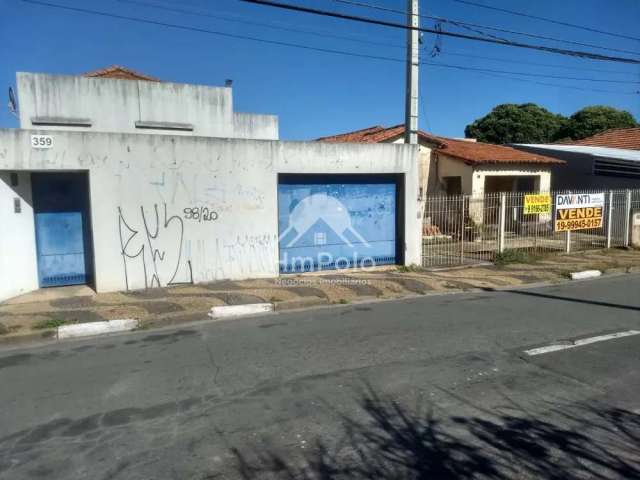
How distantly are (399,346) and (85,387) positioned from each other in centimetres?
350

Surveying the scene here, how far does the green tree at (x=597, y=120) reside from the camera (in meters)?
35.8

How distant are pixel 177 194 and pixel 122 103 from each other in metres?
4.28

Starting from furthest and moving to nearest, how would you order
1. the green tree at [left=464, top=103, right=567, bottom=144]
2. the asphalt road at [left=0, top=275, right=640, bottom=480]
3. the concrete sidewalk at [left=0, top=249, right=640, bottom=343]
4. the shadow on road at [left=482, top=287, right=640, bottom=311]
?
the green tree at [left=464, top=103, right=567, bottom=144] → the shadow on road at [left=482, top=287, right=640, bottom=311] → the concrete sidewalk at [left=0, top=249, right=640, bottom=343] → the asphalt road at [left=0, top=275, right=640, bottom=480]

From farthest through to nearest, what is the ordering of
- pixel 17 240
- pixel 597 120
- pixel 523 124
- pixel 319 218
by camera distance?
1. pixel 523 124
2. pixel 597 120
3. pixel 319 218
4. pixel 17 240

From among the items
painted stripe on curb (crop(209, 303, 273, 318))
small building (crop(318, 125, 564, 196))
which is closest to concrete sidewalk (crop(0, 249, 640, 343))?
painted stripe on curb (crop(209, 303, 273, 318))

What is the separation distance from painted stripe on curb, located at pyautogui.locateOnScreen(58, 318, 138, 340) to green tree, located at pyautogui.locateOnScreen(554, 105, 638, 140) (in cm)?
3724

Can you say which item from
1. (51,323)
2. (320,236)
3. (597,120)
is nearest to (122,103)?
(320,236)

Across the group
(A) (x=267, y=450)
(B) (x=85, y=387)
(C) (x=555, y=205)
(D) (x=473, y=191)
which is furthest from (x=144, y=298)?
(D) (x=473, y=191)

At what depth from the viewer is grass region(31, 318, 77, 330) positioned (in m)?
7.07

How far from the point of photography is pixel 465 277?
1122 cm

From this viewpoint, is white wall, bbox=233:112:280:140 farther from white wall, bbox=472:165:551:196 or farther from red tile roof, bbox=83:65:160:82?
white wall, bbox=472:165:551:196

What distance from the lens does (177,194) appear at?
31.0 feet

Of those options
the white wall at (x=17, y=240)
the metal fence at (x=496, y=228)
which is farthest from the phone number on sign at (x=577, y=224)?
the white wall at (x=17, y=240)

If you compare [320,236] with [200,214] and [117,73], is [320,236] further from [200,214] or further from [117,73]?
[117,73]
